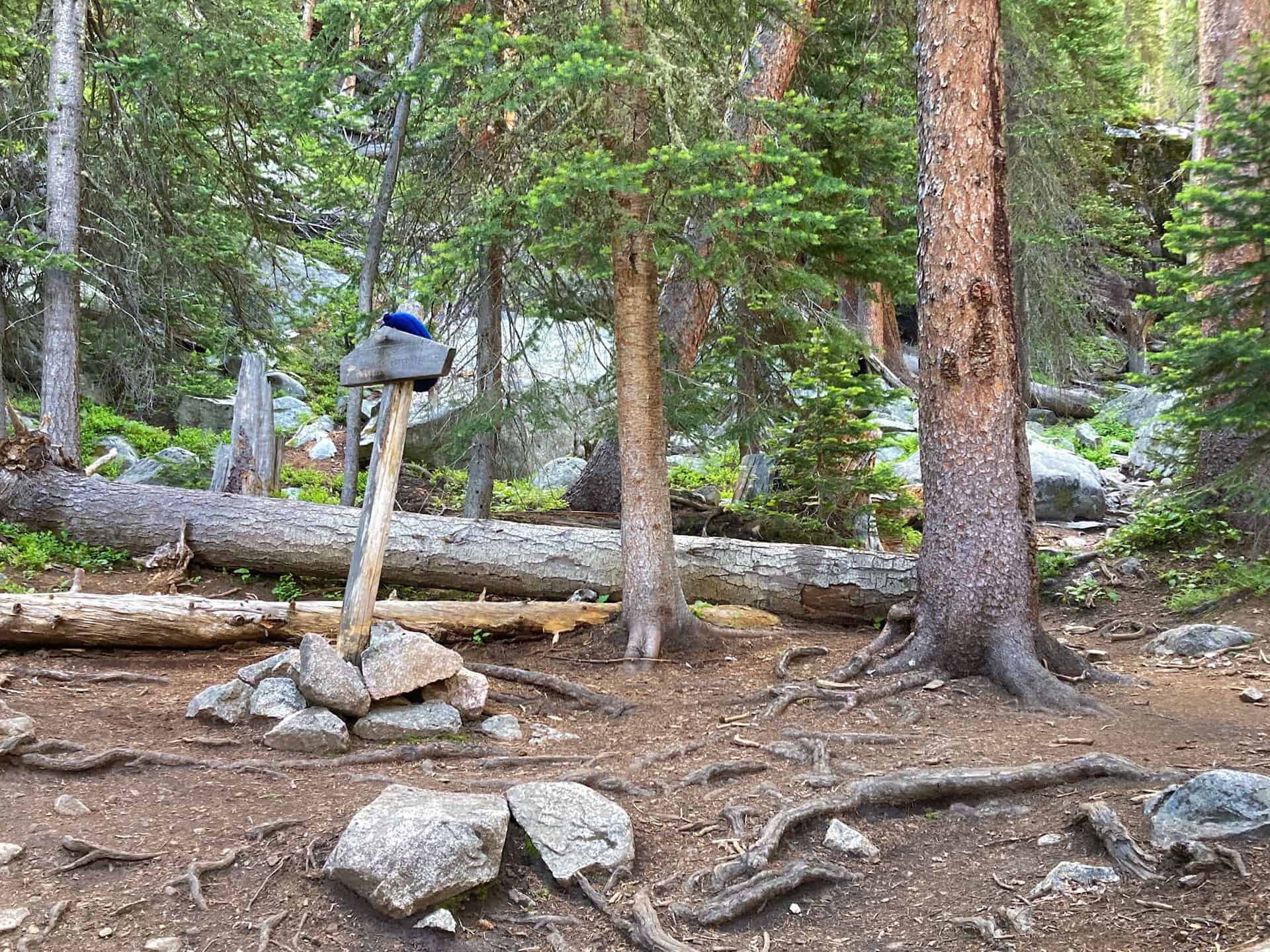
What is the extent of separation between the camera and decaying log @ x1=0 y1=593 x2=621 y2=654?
287 inches

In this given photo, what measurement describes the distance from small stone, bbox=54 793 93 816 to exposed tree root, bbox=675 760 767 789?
3.05 metres

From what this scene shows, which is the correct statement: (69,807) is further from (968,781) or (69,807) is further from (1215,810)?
(1215,810)

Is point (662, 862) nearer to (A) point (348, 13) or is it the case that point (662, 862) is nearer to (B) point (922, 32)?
(B) point (922, 32)

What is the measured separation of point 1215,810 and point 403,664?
4682 millimetres

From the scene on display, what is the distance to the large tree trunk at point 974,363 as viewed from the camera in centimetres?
639

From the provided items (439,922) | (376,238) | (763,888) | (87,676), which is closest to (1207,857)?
(763,888)

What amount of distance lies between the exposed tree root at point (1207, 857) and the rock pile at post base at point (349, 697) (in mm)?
3940

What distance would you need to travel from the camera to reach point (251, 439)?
1117cm

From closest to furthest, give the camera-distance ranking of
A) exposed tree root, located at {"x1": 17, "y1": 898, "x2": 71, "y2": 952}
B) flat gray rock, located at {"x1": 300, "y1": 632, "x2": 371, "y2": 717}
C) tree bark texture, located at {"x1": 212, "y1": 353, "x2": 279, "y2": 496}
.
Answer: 1. exposed tree root, located at {"x1": 17, "y1": 898, "x2": 71, "y2": 952}
2. flat gray rock, located at {"x1": 300, "y1": 632, "x2": 371, "y2": 717}
3. tree bark texture, located at {"x1": 212, "y1": 353, "x2": 279, "y2": 496}

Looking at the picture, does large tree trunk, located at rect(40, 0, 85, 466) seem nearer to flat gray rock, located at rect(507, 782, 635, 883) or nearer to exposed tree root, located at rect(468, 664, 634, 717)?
exposed tree root, located at rect(468, 664, 634, 717)

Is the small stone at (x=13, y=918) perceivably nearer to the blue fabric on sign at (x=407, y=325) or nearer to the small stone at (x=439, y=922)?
the small stone at (x=439, y=922)

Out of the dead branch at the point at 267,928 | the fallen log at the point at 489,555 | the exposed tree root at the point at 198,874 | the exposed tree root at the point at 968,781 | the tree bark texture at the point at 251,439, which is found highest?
the tree bark texture at the point at 251,439

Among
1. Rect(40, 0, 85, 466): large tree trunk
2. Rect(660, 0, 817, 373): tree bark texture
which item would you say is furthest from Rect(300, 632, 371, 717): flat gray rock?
Rect(40, 0, 85, 466): large tree trunk

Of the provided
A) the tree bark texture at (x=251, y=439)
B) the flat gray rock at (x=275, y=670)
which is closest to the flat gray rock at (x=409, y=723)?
the flat gray rock at (x=275, y=670)
